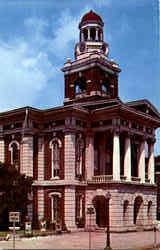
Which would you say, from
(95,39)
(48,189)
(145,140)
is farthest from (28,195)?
(95,39)

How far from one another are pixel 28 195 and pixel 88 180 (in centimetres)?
593

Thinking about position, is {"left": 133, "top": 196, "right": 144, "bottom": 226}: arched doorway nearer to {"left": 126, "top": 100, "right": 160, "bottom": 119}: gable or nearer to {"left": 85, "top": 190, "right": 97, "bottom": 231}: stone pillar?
{"left": 85, "top": 190, "right": 97, "bottom": 231}: stone pillar

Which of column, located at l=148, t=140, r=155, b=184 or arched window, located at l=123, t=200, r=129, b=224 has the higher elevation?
column, located at l=148, t=140, r=155, b=184

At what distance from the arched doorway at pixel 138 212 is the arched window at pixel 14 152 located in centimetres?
1261

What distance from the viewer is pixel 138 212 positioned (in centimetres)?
4244

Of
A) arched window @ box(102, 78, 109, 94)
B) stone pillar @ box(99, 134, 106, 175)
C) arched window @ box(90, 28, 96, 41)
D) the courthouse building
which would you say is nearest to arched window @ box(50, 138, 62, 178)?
the courthouse building

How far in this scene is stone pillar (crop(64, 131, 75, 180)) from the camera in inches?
1540

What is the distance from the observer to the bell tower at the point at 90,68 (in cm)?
4784

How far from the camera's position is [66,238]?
32906mm

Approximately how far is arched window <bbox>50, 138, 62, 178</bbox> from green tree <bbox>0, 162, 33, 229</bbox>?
3.80m

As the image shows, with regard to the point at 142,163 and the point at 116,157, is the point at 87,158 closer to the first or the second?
the point at 116,157

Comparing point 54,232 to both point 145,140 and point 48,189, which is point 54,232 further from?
point 145,140

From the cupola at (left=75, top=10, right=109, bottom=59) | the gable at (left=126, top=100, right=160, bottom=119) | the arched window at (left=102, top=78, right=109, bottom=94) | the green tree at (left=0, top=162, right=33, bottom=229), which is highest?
the cupola at (left=75, top=10, right=109, bottom=59)

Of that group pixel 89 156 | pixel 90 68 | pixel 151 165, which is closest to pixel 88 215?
pixel 89 156
